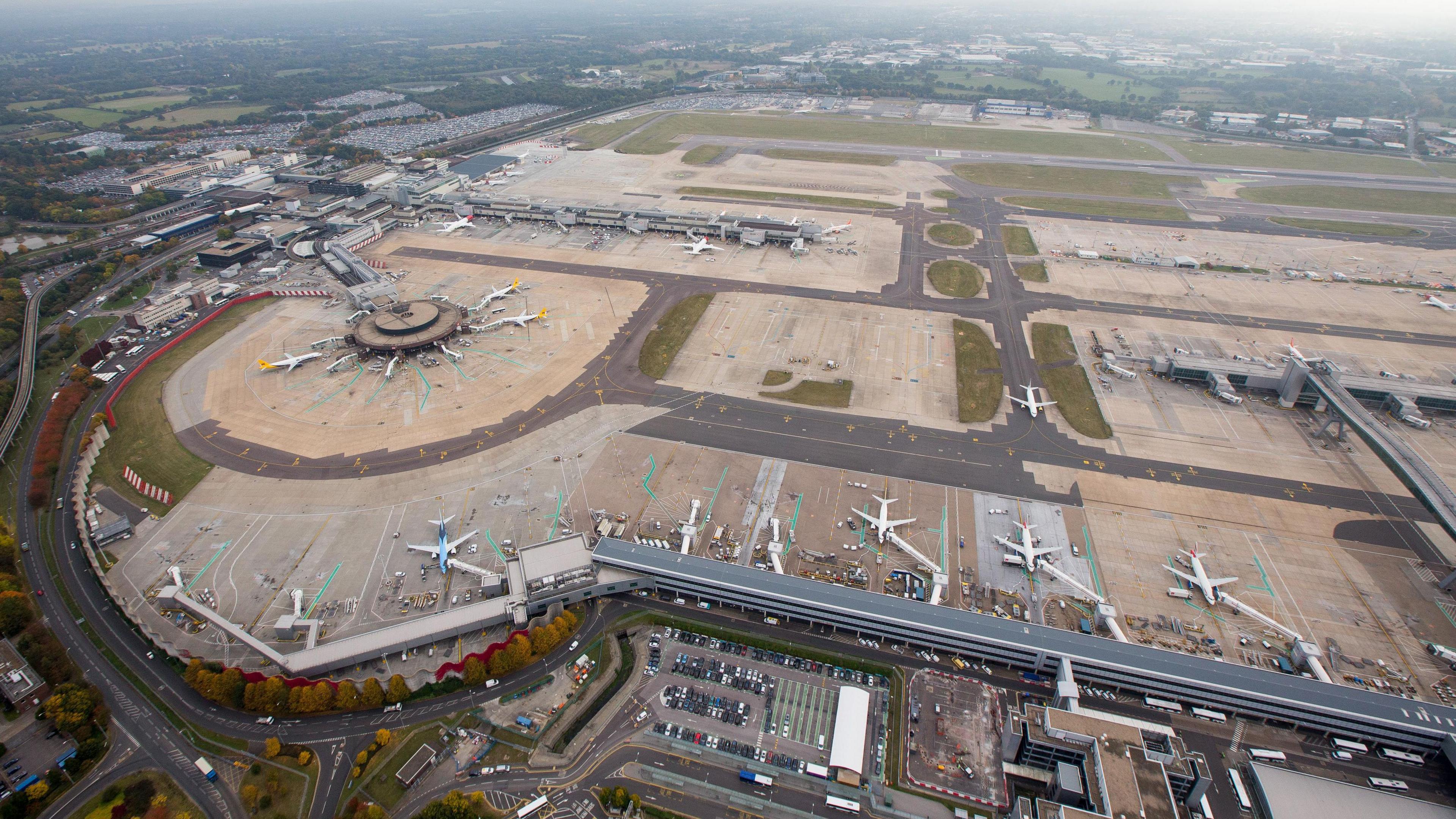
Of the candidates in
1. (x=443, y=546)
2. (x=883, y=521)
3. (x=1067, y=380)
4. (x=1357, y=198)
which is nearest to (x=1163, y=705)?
(x=883, y=521)

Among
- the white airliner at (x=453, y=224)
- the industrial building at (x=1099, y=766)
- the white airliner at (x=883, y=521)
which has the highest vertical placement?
the white airliner at (x=453, y=224)

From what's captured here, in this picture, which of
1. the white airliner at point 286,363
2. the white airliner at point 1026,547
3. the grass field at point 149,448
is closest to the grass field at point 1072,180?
the white airliner at point 1026,547

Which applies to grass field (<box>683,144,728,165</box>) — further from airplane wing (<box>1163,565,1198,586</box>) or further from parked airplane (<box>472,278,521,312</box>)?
airplane wing (<box>1163,565,1198,586</box>)

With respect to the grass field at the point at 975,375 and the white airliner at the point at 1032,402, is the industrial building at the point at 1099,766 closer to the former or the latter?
the grass field at the point at 975,375

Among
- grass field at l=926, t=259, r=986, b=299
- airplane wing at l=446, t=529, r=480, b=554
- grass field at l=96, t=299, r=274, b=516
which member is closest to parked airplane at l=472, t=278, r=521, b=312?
grass field at l=96, t=299, r=274, b=516

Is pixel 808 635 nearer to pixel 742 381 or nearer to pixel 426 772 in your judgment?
pixel 426 772

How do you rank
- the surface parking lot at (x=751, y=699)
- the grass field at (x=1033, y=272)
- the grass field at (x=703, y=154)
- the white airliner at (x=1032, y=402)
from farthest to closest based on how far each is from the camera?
the grass field at (x=703, y=154)
the grass field at (x=1033, y=272)
the white airliner at (x=1032, y=402)
the surface parking lot at (x=751, y=699)

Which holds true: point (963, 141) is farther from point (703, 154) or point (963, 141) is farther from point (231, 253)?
point (231, 253)
